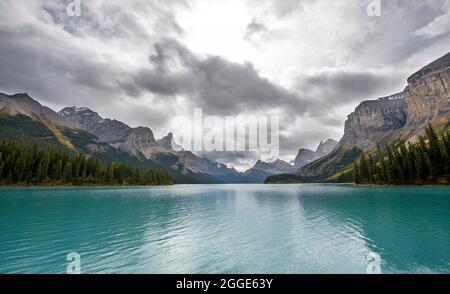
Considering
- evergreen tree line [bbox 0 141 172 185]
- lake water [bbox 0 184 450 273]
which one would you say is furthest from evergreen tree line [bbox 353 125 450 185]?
evergreen tree line [bbox 0 141 172 185]

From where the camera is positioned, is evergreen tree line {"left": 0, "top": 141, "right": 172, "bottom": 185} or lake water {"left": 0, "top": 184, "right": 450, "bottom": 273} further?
evergreen tree line {"left": 0, "top": 141, "right": 172, "bottom": 185}

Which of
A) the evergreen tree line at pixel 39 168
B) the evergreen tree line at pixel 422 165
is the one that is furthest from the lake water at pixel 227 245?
the evergreen tree line at pixel 39 168

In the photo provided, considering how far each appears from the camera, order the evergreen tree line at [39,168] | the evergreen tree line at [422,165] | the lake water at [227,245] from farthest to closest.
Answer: the evergreen tree line at [39,168], the evergreen tree line at [422,165], the lake water at [227,245]

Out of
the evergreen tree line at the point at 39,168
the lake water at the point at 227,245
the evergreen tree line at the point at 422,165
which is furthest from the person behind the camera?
the evergreen tree line at the point at 39,168

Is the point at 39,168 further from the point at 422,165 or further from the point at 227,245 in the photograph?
the point at 422,165

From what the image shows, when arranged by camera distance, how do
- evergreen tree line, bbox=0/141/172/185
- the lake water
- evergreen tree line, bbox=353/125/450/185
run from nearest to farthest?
the lake water < evergreen tree line, bbox=353/125/450/185 < evergreen tree line, bbox=0/141/172/185

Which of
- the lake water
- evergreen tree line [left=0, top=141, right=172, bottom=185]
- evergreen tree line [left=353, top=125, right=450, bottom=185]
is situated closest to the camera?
the lake water

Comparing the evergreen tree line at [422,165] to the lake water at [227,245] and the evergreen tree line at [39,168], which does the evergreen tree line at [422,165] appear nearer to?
the lake water at [227,245]

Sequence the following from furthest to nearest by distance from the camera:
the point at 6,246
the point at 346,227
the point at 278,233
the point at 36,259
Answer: the point at 346,227
the point at 278,233
the point at 6,246
the point at 36,259

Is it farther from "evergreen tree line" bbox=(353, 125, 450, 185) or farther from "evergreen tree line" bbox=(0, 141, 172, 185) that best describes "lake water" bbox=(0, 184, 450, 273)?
"evergreen tree line" bbox=(0, 141, 172, 185)
